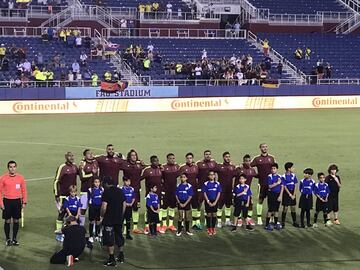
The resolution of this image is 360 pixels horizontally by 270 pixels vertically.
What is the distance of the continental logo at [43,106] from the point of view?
40.8 m

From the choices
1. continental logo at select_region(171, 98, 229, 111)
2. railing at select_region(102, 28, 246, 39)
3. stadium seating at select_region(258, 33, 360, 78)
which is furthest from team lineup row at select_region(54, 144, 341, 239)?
stadium seating at select_region(258, 33, 360, 78)

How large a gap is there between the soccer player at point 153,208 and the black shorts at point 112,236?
6.83 ft

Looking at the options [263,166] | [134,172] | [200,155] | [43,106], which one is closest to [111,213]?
[134,172]

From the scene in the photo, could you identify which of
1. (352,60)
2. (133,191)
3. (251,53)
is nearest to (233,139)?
(133,191)

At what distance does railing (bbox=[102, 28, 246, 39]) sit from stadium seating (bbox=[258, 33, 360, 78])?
278 cm

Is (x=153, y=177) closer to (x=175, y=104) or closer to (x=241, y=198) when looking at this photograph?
(x=241, y=198)

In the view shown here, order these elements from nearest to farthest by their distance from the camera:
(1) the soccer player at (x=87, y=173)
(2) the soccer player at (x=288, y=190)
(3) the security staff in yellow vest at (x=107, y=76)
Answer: (1) the soccer player at (x=87, y=173) → (2) the soccer player at (x=288, y=190) → (3) the security staff in yellow vest at (x=107, y=76)

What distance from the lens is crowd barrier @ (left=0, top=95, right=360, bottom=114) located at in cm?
4109

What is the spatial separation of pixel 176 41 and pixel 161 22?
3366 millimetres

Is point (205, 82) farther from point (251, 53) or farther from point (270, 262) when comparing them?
point (270, 262)

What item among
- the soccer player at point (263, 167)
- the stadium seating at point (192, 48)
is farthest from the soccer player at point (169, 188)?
the stadium seating at point (192, 48)

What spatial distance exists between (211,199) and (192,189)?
1.65 ft

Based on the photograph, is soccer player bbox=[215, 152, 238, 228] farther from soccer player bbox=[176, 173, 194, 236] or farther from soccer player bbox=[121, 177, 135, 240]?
soccer player bbox=[121, 177, 135, 240]

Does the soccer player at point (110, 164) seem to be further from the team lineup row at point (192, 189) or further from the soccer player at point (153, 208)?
the soccer player at point (153, 208)
